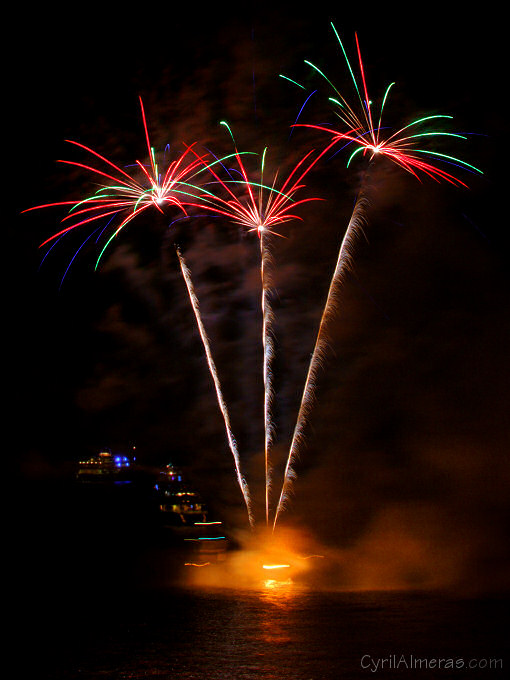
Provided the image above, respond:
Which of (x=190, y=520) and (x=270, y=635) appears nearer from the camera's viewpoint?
(x=270, y=635)

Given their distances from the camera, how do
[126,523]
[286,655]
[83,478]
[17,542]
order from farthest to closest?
[83,478] → [126,523] → [17,542] → [286,655]

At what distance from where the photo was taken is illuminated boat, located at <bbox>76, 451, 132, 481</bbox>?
93.8 m

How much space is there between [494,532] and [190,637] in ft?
48.2

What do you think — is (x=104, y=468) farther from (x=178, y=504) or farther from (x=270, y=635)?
(x=270, y=635)

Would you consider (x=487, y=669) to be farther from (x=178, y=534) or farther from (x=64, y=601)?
(x=178, y=534)

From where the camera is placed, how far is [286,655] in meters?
10.1

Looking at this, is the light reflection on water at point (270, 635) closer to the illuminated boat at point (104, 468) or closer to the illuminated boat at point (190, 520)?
the illuminated boat at point (190, 520)

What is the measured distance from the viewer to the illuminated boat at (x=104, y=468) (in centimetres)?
9381

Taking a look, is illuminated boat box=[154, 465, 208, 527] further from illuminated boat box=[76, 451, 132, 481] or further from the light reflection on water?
the light reflection on water

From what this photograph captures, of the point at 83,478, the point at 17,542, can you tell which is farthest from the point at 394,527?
the point at 83,478

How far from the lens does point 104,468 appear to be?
314ft

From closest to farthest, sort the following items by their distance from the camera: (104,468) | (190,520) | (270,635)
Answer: (270,635) → (190,520) → (104,468)

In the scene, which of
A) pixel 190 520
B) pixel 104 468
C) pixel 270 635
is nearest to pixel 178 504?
pixel 190 520

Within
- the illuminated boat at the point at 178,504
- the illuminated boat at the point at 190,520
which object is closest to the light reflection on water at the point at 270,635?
the illuminated boat at the point at 190,520
